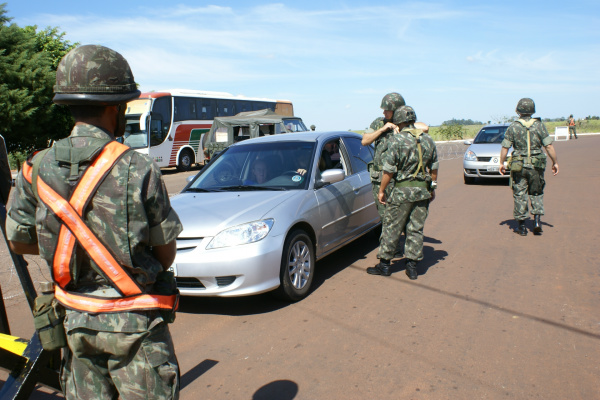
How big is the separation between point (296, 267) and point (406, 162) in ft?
5.31

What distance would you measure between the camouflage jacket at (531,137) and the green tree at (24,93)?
18315 millimetres

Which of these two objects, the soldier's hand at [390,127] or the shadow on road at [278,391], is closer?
the shadow on road at [278,391]

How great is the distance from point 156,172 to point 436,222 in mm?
7371

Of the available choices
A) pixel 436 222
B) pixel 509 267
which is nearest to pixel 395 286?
pixel 509 267

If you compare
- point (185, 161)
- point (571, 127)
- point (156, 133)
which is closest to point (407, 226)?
point (156, 133)

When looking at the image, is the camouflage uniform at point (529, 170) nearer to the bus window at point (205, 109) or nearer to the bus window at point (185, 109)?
the bus window at point (185, 109)

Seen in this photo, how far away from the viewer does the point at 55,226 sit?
1.76m

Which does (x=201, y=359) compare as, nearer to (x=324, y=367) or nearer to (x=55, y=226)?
(x=324, y=367)

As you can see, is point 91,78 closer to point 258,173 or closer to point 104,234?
point 104,234

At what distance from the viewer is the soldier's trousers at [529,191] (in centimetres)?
746

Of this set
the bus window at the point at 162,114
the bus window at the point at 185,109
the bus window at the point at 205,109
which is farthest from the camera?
the bus window at the point at 205,109

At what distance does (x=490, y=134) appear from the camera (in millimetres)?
14977

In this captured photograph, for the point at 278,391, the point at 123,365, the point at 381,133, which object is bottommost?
the point at 278,391

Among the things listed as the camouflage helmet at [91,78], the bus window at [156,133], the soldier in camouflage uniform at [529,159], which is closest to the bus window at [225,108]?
the bus window at [156,133]
